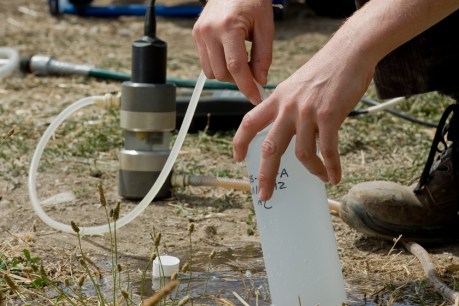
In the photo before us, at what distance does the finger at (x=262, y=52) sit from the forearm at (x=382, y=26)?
0.23 meters

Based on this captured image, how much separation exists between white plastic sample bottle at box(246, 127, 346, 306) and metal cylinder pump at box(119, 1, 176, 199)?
903 mm

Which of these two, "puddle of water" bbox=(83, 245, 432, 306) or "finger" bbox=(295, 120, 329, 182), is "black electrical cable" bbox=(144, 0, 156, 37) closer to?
"puddle of water" bbox=(83, 245, 432, 306)

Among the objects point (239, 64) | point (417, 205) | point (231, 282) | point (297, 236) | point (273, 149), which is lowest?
→ point (231, 282)

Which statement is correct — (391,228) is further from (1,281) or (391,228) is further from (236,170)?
(1,281)

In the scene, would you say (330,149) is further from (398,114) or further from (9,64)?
(9,64)

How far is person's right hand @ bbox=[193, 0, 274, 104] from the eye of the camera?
→ 175cm

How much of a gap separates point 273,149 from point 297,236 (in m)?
0.22

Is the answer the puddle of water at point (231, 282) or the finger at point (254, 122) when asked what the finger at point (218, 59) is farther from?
the puddle of water at point (231, 282)

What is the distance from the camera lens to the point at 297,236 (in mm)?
1703

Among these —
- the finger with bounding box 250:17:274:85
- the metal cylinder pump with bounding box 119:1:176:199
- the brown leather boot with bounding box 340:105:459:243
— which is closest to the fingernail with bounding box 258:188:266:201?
the finger with bounding box 250:17:274:85

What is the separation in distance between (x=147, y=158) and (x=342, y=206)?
1.91 feet

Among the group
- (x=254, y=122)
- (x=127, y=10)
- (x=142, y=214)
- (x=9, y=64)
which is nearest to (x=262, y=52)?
(x=254, y=122)

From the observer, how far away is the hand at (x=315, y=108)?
1537mm

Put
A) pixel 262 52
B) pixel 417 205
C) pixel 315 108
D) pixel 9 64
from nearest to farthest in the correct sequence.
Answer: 1. pixel 315 108
2. pixel 262 52
3. pixel 417 205
4. pixel 9 64
